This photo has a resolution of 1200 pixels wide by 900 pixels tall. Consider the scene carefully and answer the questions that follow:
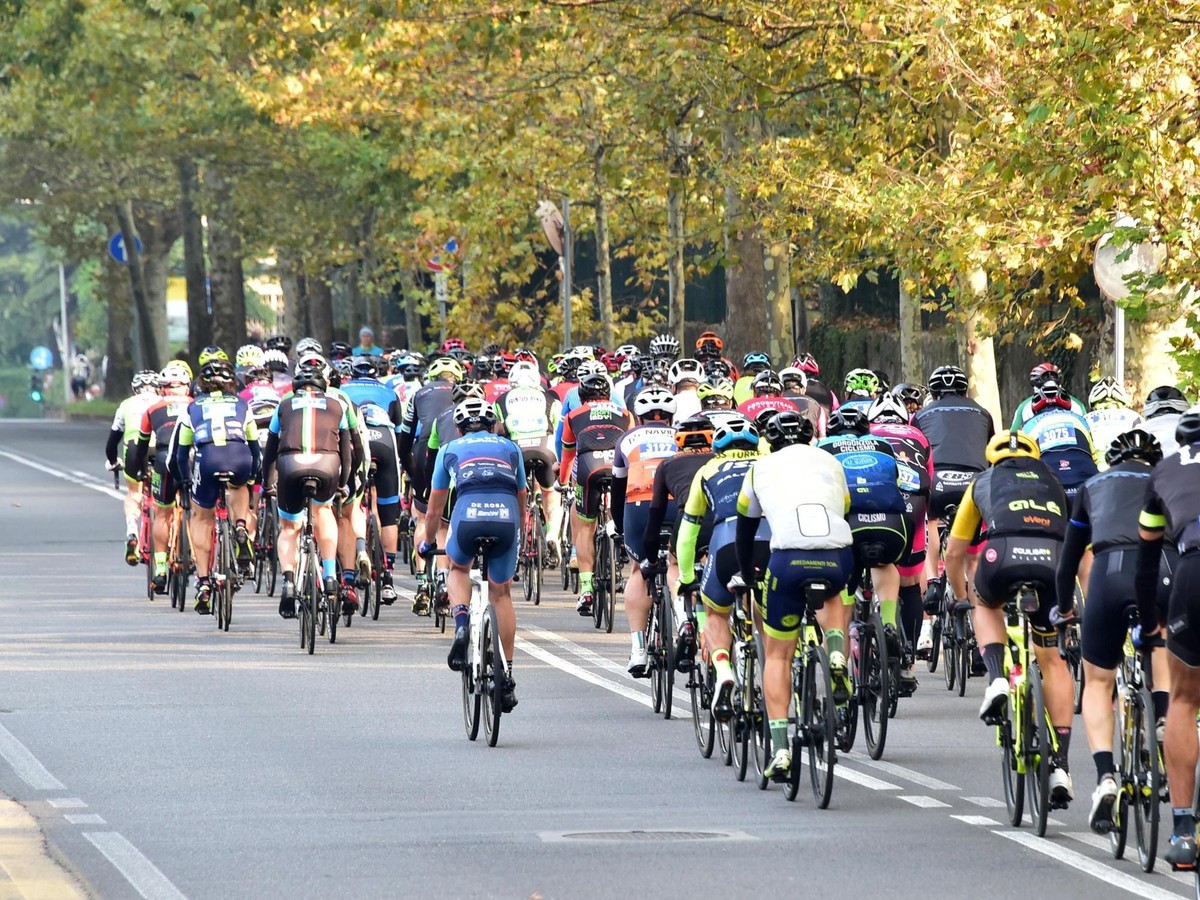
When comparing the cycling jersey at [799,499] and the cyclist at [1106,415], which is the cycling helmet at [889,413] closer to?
the cyclist at [1106,415]

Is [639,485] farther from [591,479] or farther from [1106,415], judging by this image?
[591,479]

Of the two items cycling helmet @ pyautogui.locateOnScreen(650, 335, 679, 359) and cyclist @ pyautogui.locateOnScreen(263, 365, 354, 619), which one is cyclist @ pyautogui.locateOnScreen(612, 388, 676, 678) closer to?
cyclist @ pyautogui.locateOnScreen(263, 365, 354, 619)

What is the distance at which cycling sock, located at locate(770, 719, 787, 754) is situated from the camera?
11.4 metres

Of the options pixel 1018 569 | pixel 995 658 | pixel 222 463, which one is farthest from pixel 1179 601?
pixel 222 463

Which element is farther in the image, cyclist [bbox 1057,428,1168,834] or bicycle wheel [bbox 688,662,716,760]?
bicycle wheel [bbox 688,662,716,760]

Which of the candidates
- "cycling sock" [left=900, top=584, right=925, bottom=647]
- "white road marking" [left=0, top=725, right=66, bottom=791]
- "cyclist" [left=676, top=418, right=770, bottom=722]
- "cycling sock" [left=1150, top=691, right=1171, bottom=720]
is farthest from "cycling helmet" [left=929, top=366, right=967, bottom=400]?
"cycling sock" [left=1150, top=691, right=1171, bottom=720]

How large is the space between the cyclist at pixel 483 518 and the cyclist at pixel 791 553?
2167 millimetres

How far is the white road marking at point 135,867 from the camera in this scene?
9250 millimetres

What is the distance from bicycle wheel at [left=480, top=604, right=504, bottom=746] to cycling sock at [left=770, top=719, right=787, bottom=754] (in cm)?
212

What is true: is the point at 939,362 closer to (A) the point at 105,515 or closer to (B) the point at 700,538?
(A) the point at 105,515

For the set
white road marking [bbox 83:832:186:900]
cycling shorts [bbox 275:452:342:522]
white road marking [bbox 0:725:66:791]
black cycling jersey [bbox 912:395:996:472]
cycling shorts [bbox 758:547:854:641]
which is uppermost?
black cycling jersey [bbox 912:395:996:472]

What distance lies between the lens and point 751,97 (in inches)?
1171

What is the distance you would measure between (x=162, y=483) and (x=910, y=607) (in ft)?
27.8

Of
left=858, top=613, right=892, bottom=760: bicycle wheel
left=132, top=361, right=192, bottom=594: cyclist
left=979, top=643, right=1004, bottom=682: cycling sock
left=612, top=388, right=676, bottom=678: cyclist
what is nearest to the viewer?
left=979, top=643, right=1004, bottom=682: cycling sock
